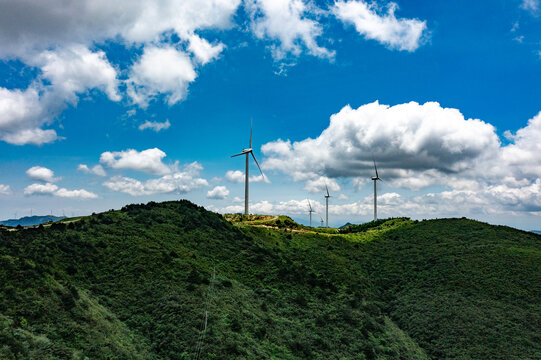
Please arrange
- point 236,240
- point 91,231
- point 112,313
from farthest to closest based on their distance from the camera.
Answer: point 236,240 → point 91,231 → point 112,313

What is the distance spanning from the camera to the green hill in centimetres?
3183

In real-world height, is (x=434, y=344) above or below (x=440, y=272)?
below

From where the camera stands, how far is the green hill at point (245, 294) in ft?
104

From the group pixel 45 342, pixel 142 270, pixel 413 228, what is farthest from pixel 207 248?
pixel 413 228

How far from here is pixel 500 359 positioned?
4184 centimetres

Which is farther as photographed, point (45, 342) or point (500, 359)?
point (500, 359)

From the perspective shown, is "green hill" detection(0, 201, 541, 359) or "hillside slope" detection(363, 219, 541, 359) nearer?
"green hill" detection(0, 201, 541, 359)

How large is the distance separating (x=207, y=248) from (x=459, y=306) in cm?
4795

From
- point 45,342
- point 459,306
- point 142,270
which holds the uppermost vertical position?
point 142,270

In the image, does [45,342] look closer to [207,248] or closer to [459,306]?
[207,248]

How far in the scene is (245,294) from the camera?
50.1 metres

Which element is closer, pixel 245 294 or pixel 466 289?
pixel 245 294

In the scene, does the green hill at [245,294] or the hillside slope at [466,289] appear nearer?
the green hill at [245,294]

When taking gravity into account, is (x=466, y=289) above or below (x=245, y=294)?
below
